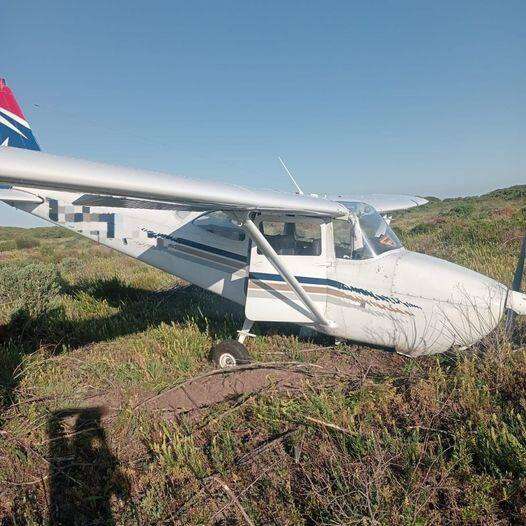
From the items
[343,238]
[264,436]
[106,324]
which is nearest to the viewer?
[264,436]

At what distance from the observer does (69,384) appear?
166 inches

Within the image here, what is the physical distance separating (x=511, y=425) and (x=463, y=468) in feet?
1.75

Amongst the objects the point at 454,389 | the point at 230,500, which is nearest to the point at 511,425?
the point at 454,389

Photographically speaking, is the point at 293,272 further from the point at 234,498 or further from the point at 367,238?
the point at 234,498

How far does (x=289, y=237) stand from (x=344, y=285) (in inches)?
41.7

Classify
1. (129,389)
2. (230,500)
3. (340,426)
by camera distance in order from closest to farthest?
(230,500) < (340,426) < (129,389)

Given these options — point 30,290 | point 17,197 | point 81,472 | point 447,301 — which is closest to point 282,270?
point 447,301

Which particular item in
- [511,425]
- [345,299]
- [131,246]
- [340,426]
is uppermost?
[131,246]

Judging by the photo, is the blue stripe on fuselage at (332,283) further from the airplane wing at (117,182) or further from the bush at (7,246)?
the bush at (7,246)

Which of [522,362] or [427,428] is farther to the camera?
[522,362]

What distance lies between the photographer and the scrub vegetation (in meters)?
2.25

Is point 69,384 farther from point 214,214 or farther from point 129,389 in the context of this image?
point 214,214

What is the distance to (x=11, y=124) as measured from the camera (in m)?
7.77

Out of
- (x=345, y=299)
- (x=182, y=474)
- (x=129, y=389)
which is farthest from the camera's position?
(x=345, y=299)
